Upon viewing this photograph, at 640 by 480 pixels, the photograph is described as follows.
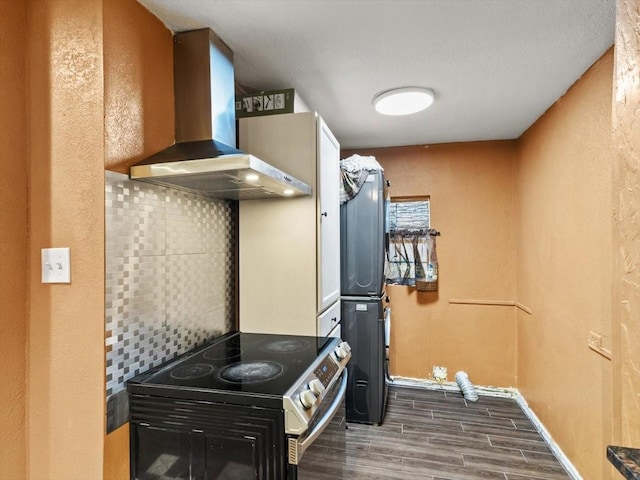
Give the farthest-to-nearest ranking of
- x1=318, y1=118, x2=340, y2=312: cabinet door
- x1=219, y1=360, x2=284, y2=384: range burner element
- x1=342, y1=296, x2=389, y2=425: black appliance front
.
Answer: x1=342, y1=296, x2=389, y2=425: black appliance front < x1=318, y1=118, x2=340, y2=312: cabinet door < x1=219, y1=360, x2=284, y2=384: range burner element

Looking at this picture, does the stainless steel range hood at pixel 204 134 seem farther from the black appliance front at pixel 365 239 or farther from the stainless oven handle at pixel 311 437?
the black appliance front at pixel 365 239

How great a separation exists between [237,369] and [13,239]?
0.94 m

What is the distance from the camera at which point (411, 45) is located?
1747mm

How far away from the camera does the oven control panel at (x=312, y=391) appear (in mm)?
1103

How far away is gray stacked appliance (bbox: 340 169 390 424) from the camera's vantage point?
279 centimetres

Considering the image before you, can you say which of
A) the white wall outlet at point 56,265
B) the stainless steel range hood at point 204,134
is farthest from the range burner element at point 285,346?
the white wall outlet at point 56,265

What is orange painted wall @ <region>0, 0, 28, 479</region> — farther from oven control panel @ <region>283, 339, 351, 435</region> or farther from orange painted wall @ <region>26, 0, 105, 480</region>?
oven control panel @ <region>283, 339, 351, 435</region>

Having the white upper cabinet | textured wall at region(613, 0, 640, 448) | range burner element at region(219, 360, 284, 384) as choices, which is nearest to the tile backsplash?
the white upper cabinet

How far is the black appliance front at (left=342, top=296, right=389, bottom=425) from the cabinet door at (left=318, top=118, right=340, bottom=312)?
52 centimetres

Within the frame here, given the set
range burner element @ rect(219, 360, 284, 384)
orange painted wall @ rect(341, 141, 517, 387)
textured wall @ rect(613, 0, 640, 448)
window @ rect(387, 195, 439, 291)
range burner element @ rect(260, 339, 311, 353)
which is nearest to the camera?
textured wall @ rect(613, 0, 640, 448)

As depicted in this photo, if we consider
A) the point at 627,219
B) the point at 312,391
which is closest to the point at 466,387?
the point at 312,391

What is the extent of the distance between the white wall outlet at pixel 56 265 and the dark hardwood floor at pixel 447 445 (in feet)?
4.00

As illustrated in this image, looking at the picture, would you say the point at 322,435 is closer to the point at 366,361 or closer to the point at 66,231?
the point at 66,231

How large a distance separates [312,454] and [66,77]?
1.60 m
